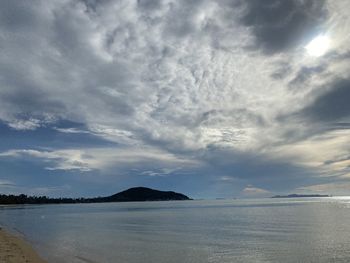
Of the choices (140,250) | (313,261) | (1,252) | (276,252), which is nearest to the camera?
(313,261)

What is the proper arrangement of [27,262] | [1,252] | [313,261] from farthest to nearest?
[1,252] → [313,261] → [27,262]

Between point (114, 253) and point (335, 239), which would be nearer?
point (114, 253)

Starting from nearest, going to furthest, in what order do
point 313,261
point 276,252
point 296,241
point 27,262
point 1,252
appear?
point 27,262
point 313,261
point 1,252
point 276,252
point 296,241

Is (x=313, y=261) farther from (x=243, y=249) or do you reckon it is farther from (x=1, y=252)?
(x=1, y=252)

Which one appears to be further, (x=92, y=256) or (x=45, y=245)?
(x=45, y=245)

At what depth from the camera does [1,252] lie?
36000mm

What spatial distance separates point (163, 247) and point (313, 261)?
707 inches

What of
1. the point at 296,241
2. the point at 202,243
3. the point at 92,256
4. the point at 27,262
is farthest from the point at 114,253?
the point at 296,241

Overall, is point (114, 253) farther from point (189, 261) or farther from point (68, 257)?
point (189, 261)

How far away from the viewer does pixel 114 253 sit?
39.0 m

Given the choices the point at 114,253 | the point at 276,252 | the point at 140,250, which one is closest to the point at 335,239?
the point at 276,252

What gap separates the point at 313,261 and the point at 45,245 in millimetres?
33138

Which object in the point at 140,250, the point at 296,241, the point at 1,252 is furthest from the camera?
the point at 296,241

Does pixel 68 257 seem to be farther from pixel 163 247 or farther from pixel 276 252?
pixel 276 252
